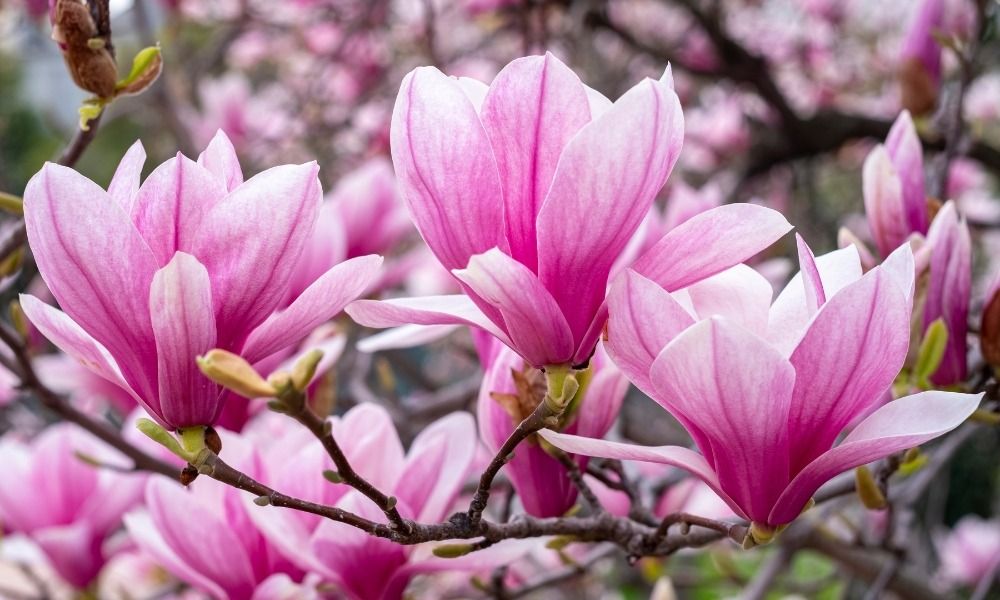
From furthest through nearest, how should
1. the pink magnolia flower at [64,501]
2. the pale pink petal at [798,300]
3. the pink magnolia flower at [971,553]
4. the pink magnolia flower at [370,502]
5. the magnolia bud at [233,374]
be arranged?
the pink magnolia flower at [971,553] < the pink magnolia flower at [64,501] < the pink magnolia flower at [370,502] < the pale pink petal at [798,300] < the magnolia bud at [233,374]

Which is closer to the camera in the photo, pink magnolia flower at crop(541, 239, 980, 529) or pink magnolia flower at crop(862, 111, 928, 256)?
pink magnolia flower at crop(541, 239, 980, 529)

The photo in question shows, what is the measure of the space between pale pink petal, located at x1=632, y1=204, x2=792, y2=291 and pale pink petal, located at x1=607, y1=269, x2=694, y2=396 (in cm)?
3

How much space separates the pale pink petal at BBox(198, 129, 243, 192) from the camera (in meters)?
0.51

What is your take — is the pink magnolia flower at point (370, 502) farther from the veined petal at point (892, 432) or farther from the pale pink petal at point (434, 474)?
the veined petal at point (892, 432)

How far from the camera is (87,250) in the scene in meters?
0.45

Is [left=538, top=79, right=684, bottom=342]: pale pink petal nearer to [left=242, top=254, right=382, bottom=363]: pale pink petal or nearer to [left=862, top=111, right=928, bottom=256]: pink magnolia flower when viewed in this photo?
[left=242, top=254, right=382, bottom=363]: pale pink petal

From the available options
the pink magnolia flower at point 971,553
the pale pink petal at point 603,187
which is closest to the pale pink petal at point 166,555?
the pale pink petal at point 603,187

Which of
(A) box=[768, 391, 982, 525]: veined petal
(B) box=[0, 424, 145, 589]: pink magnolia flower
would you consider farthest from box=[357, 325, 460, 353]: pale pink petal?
(B) box=[0, 424, 145, 589]: pink magnolia flower

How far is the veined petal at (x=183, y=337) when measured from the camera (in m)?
0.44

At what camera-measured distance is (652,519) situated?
2.09ft

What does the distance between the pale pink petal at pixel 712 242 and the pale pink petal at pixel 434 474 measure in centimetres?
26

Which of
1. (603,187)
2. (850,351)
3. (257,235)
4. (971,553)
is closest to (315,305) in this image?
(257,235)

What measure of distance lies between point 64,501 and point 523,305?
2.45ft

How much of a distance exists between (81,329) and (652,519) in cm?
36
